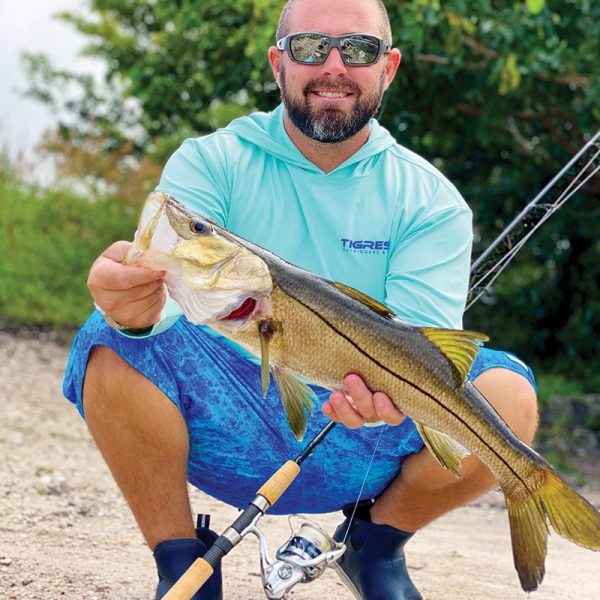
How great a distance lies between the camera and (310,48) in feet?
9.87

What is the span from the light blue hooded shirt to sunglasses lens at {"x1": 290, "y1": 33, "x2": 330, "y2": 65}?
25 centimetres

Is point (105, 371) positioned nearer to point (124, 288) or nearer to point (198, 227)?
point (124, 288)

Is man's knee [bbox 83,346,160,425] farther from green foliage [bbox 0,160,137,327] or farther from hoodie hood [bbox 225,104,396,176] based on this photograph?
green foliage [bbox 0,160,137,327]

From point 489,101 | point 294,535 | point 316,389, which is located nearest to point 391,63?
point 316,389

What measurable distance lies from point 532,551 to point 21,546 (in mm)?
1958

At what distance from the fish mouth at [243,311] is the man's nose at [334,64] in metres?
1.01

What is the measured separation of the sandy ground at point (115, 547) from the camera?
11.0ft

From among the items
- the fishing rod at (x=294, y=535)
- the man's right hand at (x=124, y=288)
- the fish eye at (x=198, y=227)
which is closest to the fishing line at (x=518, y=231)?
the fishing rod at (x=294, y=535)

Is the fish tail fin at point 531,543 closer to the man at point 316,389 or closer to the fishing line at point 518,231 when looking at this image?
the man at point 316,389

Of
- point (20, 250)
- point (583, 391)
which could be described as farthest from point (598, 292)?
point (20, 250)

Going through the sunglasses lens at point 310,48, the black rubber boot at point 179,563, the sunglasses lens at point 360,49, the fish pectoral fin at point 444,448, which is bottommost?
the black rubber boot at point 179,563

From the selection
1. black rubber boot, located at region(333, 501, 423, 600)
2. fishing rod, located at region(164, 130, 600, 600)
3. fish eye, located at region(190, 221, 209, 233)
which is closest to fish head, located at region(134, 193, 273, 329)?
fish eye, located at region(190, 221, 209, 233)

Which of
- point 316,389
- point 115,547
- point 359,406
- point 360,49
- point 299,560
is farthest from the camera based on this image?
point 115,547

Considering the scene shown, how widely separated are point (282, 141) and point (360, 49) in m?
0.36
